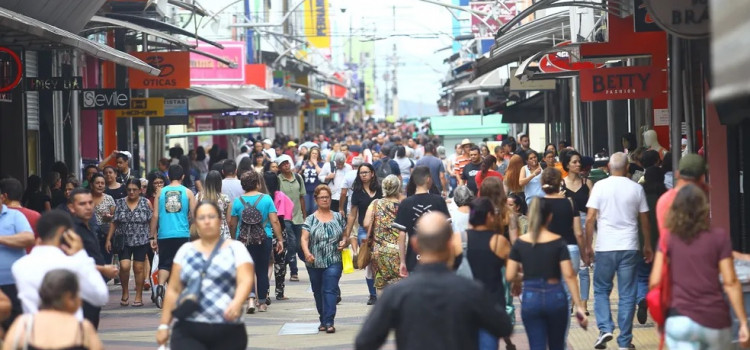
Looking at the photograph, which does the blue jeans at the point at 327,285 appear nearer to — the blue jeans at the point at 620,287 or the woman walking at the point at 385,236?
the woman walking at the point at 385,236

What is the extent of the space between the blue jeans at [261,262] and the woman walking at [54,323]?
790cm

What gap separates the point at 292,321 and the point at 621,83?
562 centimetres

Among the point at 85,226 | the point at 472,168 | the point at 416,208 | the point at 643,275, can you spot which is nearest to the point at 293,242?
the point at 472,168

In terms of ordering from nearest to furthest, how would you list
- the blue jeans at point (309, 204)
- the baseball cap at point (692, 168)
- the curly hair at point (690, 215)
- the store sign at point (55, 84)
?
the curly hair at point (690, 215), the baseball cap at point (692, 168), the store sign at point (55, 84), the blue jeans at point (309, 204)

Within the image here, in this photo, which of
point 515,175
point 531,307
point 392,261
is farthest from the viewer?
point 515,175

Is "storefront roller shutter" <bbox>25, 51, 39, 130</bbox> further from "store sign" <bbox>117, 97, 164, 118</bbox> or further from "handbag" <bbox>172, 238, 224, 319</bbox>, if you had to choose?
"handbag" <bbox>172, 238, 224, 319</bbox>

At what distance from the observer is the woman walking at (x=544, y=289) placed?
917cm

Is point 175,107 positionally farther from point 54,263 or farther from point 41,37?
point 54,263

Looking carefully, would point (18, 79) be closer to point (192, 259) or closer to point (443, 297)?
point (192, 259)

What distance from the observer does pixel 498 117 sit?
43.9 meters

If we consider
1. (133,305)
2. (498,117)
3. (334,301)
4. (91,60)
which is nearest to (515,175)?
(334,301)

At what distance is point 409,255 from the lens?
11.6 metres

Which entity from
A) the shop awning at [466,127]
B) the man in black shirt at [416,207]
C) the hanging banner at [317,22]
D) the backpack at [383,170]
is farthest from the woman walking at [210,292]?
the hanging banner at [317,22]

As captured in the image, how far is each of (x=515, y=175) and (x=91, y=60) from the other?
40.3ft
